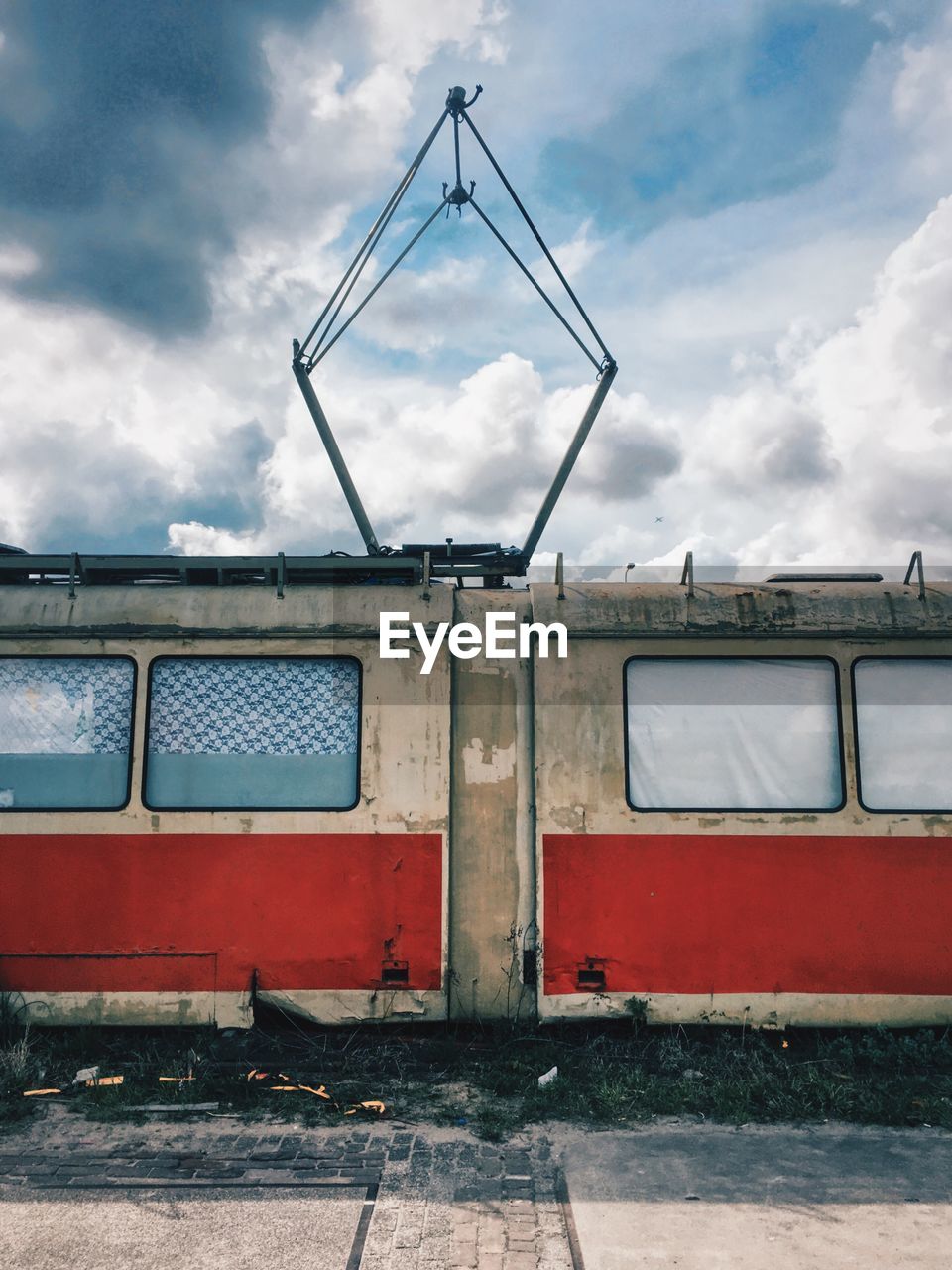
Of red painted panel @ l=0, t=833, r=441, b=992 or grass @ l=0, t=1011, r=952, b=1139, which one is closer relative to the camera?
grass @ l=0, t=1011, r=952, b=1139

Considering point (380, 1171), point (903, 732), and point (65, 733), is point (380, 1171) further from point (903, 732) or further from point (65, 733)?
point (903, 732)

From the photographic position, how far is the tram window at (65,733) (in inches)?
196

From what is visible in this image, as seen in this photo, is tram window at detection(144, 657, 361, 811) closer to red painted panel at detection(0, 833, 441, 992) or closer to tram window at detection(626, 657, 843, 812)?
red painted panel at detection(0, 833, 441, 992)

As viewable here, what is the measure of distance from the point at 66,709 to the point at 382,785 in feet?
6.01

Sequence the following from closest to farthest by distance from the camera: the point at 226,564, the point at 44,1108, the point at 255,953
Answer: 1. the point at 44,1108
2. the point at 255,953
3. the point at 226,564

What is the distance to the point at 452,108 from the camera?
6.12 meters

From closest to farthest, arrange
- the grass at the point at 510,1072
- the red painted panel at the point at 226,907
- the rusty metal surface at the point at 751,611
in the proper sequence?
the grass at the point at 510,1072 → the red painted panel at the point at 226,907 → the rusty metal surface at the point at 751,611

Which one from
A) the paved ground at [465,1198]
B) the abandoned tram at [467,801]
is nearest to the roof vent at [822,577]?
the abandoned tram at [467,801]

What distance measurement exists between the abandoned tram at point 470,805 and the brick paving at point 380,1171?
2.75 feet

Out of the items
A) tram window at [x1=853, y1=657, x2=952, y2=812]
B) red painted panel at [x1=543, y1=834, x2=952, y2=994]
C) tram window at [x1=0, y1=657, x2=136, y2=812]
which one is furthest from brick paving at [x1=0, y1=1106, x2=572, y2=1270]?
tram window at [x1=853, y1=657, x2=952, y2=812]

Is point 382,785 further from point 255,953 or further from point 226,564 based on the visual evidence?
point 226,564

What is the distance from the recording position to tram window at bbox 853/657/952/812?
16.2 ft

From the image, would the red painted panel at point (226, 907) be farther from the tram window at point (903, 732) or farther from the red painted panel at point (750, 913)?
the tram window at point (903, 732)

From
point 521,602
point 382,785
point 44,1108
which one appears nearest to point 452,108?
point 521,602
